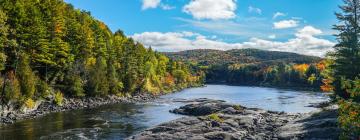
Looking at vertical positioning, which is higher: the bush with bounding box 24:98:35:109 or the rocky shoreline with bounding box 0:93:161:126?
the bush with bounding box 24:98:35:109

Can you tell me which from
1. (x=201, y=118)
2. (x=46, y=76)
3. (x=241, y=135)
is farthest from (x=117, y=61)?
(x=241, y=135)

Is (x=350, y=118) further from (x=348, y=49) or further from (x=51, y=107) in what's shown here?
(x=51, y=107)

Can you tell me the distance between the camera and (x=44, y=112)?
6181cm

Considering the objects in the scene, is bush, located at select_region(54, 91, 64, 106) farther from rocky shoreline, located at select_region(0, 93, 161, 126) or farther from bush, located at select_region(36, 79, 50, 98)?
bush, located at select_region(36, 79, 50, 98)

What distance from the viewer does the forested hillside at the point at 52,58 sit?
61.3 m

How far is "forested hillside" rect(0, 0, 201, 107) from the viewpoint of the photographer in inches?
2415

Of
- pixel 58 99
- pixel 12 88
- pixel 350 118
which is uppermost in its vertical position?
pixel 350 118

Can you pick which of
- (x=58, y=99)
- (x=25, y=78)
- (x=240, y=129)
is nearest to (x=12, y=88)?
(x=25, y=78)

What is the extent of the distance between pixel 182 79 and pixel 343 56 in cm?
13933

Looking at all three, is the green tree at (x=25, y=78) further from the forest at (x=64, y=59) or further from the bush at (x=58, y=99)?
the bush at (x=58, y=99)

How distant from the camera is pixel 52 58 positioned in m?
75.6

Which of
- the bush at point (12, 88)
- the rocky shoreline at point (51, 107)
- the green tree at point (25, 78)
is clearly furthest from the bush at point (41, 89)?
the bush at point (12, 88)

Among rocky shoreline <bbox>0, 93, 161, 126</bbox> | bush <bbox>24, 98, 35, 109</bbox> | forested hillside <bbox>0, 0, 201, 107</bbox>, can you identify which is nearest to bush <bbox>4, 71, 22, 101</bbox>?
forested hillside <bbox>0, 0, 201, 107</bbox>

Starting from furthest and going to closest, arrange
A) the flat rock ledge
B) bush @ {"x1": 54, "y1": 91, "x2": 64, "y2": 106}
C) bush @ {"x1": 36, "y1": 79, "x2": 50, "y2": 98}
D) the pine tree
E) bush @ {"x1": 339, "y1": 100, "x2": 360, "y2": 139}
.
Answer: bush @ {"x1": 54, "y1": 91, "x2": 64, "y2": 106} < bush @ {"x1": 36, "y1": 79, "x2": 50, "y2": 98} < the pine tree < the flat rock ledge < bush @ {"x1": 339, "y1": 100, "x2": 360, "y2": 139}
